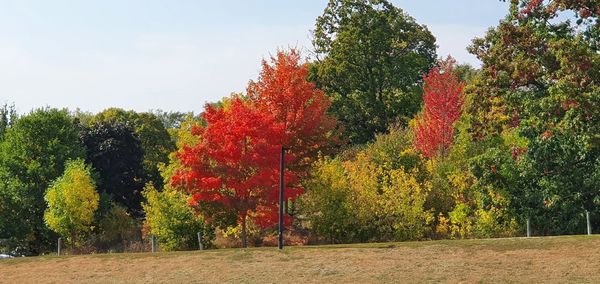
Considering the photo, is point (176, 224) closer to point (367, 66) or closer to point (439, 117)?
point (439, 117)

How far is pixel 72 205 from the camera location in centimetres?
5306

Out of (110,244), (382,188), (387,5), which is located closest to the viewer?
(382,188)

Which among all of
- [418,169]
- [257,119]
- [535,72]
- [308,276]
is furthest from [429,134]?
[308,276]

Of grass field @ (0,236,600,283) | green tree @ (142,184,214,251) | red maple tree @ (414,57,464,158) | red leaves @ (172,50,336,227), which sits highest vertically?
red maple tree @ (414,57,464,158)

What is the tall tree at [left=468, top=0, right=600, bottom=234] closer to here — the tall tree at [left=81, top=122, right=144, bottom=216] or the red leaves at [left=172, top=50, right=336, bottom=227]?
the red leaves at [left=172, top=50, right=336, bottom=227]

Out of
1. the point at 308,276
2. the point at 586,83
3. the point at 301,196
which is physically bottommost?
the point at 308,276

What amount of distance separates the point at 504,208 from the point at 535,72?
12619 mm

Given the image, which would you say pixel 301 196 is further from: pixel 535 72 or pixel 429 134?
pixel 535 72

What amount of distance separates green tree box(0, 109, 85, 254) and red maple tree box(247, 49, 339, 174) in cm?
1885

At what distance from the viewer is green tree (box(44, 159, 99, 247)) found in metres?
52.8

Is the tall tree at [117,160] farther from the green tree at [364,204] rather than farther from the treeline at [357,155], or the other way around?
the green tree at [364,204]

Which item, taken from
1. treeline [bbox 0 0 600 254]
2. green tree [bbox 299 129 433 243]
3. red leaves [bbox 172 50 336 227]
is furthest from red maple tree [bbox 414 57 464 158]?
red leaves [bbox 172 50 336 227]

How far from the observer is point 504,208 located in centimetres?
4400

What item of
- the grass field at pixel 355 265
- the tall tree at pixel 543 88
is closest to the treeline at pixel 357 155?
the tall tree at pixel 543 88
